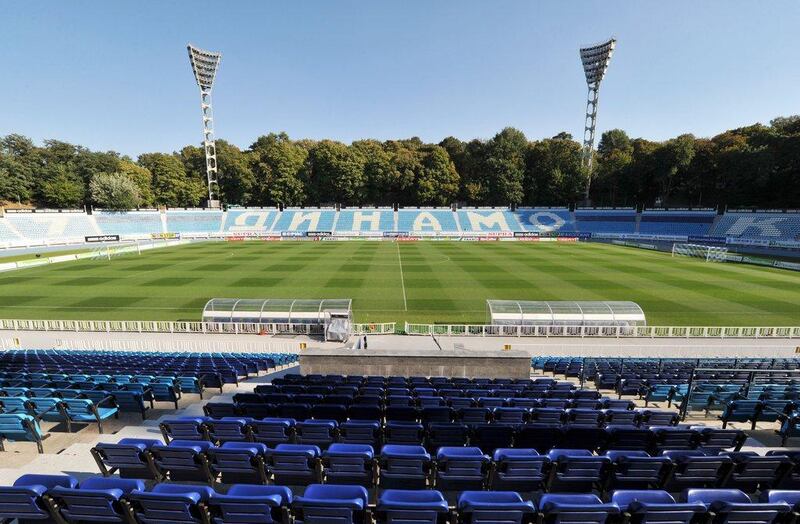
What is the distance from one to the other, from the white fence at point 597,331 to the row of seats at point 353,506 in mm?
16620

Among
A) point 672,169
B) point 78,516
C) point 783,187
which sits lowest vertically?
point 78,516

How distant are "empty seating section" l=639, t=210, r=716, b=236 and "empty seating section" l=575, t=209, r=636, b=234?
2.16 metres

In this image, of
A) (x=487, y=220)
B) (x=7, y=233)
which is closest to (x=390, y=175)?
(x=487, y=220)

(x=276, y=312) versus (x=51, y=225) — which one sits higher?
(x=51, y=225)

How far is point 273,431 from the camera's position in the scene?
5.29 m

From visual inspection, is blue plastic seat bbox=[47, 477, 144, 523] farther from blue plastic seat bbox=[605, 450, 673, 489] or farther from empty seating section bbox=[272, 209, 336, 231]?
empty seating section bbox=[272, 209, 336, 231]

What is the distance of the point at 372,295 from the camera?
28156mm

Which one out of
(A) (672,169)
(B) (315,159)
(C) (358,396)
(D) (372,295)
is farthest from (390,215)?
(C) (358,396)

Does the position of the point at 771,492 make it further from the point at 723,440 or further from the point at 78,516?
the point at 78,516

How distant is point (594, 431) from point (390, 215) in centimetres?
7575

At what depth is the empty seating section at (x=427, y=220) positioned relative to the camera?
74.9 m

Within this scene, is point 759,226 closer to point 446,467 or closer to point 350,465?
point 446,467

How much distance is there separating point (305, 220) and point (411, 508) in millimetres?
77209

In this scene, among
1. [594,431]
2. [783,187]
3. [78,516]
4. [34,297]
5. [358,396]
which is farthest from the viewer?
[783,187]
